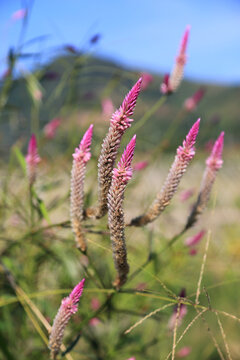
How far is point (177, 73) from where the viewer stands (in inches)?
36.3

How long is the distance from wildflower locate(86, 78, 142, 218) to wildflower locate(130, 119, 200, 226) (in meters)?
0.09

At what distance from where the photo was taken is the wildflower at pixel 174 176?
0.49 m

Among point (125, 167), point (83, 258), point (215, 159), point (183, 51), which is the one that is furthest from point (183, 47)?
point (83, 258)

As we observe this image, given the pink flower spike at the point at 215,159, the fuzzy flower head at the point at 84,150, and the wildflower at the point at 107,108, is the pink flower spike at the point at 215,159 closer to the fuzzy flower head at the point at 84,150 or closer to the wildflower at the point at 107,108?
the fuzzy flower head at the point at 84,150

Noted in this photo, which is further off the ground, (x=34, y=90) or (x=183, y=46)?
(x=183, y=46)

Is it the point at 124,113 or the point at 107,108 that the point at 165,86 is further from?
the point at 124,113

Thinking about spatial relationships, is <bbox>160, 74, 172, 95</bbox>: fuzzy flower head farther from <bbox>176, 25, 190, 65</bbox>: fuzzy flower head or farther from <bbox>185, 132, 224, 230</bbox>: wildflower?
<bbox>185, 132, 224, 230</bbox>: wildflower

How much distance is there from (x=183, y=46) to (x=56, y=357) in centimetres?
67

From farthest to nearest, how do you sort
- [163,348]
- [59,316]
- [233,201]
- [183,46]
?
1. [233,201]
2. [163,348]
3. [183,46]
4. [59,316]

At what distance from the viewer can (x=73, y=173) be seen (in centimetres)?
53

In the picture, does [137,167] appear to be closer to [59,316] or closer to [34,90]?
[34,90]

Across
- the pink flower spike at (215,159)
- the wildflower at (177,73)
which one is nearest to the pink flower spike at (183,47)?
the wildflower at (177,73)

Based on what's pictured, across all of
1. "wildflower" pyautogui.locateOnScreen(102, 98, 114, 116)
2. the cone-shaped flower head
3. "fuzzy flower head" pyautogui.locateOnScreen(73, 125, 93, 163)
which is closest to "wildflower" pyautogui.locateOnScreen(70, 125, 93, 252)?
"fuzzy flower head" pyautogui.locateOnScreen(73, 125, 93, 163)

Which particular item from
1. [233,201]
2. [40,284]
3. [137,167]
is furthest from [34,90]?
[233,201]
